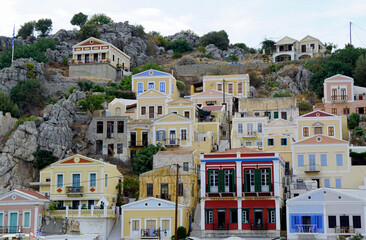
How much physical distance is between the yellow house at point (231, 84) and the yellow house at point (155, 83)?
18.8 ft

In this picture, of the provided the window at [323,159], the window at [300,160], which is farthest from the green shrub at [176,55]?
the window at [323,159]

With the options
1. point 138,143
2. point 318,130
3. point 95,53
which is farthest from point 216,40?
point 318,130

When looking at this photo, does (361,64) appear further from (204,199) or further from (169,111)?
(204,199)

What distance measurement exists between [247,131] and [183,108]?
8.74 m

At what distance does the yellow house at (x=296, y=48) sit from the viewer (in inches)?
4633

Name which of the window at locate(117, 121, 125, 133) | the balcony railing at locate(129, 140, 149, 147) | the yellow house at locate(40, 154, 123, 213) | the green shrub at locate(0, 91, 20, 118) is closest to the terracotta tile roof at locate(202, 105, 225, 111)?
the balcony railing at locate(129, 140, 149, 147)

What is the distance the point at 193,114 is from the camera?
78.9 meters

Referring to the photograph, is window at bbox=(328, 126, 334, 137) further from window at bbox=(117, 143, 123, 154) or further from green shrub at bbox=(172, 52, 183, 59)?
green shrub at bbox=(172, 52, 183, 59)

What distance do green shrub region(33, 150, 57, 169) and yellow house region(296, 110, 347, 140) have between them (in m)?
28.1

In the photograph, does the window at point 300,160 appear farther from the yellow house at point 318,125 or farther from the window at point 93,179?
the window at point 93,179

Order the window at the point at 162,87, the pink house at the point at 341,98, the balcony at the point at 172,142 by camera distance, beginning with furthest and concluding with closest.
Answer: the window at the point at 162,87 → the pink house at the point at 341,98 → the balcony at the point at 172,142

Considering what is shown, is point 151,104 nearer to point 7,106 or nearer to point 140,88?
point 140,88

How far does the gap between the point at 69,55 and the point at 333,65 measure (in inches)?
1853

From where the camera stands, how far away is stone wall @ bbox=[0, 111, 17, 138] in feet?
246
